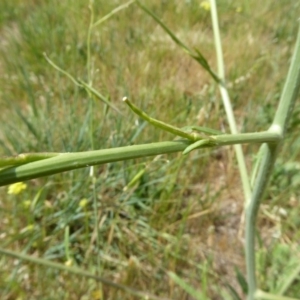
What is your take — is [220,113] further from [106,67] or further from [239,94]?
[106,67]

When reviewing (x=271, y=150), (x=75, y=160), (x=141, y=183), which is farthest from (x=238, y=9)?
(x=75, y=160)

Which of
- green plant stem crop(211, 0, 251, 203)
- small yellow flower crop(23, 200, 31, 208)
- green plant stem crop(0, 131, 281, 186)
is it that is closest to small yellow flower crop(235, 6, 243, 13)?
green plant stem crop(211, 0, 251, 203)

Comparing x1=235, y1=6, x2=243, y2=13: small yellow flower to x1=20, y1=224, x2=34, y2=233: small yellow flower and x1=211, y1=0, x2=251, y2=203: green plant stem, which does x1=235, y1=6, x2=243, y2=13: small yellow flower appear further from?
x1=20, y1=224, x2=34, y2=233: small yellow flower

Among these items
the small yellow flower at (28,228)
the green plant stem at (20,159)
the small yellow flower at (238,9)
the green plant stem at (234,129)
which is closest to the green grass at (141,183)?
the small yellow flower at (28,228)

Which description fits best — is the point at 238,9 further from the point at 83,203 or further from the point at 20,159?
the point at 20,159

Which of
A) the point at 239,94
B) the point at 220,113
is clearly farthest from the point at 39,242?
the point at 239,94

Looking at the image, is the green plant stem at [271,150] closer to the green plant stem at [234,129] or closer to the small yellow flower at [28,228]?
the green plant stem at [234,129]
